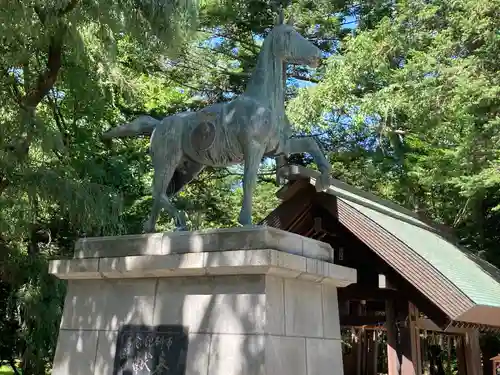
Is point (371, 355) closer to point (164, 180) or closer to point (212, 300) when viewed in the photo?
point (164, 180)

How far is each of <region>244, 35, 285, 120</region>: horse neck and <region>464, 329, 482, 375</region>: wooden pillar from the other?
24.1 feet

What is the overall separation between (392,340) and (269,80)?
5.26 m

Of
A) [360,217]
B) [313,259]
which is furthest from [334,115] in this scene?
[313,259]

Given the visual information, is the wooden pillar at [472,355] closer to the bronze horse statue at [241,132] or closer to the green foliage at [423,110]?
the green foliage at [423,110]

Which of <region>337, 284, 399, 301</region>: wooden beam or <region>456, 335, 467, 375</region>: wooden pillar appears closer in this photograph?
<region>337, 284, 399, 301</region>: wooden beam

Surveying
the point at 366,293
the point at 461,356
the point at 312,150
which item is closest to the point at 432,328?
the point at 461,356

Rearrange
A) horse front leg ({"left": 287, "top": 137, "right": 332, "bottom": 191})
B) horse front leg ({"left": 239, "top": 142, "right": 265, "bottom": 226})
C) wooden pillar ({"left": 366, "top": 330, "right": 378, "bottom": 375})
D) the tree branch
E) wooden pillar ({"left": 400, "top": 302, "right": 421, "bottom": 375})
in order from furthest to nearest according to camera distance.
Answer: wooden pillar ({"left": 366, "top": 330, "right": 378, "bottom": 375}), the tree branch, wooden pillar ({"left": 400, "top": 302, "right": 421, "bottom": 375}), horse front leg ({"left": 287, "top": 137, "right": 332, "bottom": 191}), horse front leg ({"left": 239, "top": 142, "right": 265, "bottom": 226})

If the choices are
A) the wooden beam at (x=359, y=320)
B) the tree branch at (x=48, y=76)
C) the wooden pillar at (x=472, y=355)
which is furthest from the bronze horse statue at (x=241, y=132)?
the wooden pillar at (x=472, y=355)

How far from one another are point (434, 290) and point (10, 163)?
5863 millimetres

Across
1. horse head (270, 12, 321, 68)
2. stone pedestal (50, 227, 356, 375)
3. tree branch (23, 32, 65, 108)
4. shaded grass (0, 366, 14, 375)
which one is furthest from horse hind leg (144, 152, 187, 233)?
shaded grass (0, 366, 14, 375)

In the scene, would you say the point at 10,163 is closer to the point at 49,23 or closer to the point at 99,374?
the point at 49,23

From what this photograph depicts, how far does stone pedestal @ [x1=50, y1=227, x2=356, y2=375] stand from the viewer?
4062 mm

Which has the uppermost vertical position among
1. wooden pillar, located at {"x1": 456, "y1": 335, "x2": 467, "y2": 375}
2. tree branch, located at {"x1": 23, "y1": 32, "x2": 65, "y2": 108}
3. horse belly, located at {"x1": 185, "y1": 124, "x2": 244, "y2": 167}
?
tree branch, located at {"x1": 23, "y1": 32, "x2": 65, "y2": 108}

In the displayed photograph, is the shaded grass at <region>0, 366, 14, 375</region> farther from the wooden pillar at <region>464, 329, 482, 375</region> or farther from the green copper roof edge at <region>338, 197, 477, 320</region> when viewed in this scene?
the green copper roof edge at <region>338, 197, 477, 320</region>
